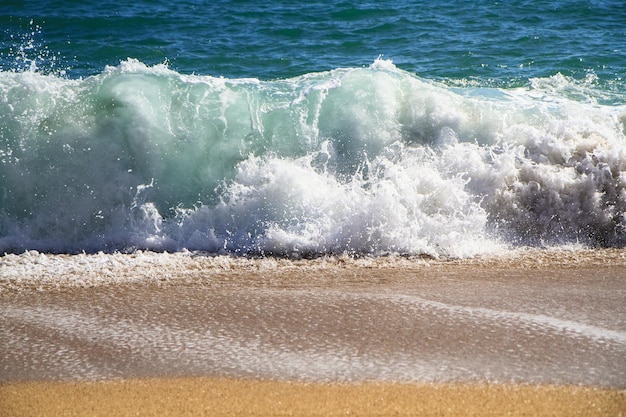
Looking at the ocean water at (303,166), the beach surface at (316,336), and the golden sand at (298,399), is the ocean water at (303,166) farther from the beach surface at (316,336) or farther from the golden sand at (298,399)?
the golden sand at (298,399)

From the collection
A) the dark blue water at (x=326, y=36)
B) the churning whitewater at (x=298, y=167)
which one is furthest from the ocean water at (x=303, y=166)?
the dark blue water at (x=326, y=36)

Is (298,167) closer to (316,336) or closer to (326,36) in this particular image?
(316,336)

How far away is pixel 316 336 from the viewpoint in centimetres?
351

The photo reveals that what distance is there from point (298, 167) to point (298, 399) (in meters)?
2.74

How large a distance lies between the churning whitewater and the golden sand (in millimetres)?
1894

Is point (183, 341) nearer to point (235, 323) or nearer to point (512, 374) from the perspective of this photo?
point (235, 323)

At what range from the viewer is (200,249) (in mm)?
5066

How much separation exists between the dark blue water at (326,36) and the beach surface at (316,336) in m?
4.20

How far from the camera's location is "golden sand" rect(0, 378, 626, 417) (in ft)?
9.16

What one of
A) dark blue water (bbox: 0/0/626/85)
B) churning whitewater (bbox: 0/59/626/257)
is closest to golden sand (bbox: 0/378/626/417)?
churning whitewater (bbox: 0/59/626/257)

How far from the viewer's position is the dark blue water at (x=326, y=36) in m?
8.55

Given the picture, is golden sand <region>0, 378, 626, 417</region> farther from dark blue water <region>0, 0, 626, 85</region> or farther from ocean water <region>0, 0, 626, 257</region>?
dark blue water <region>0, 0, 626, 85</region>

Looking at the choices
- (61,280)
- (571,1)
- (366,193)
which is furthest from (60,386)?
(571,1)

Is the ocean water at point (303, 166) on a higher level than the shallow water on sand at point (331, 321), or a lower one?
higher
